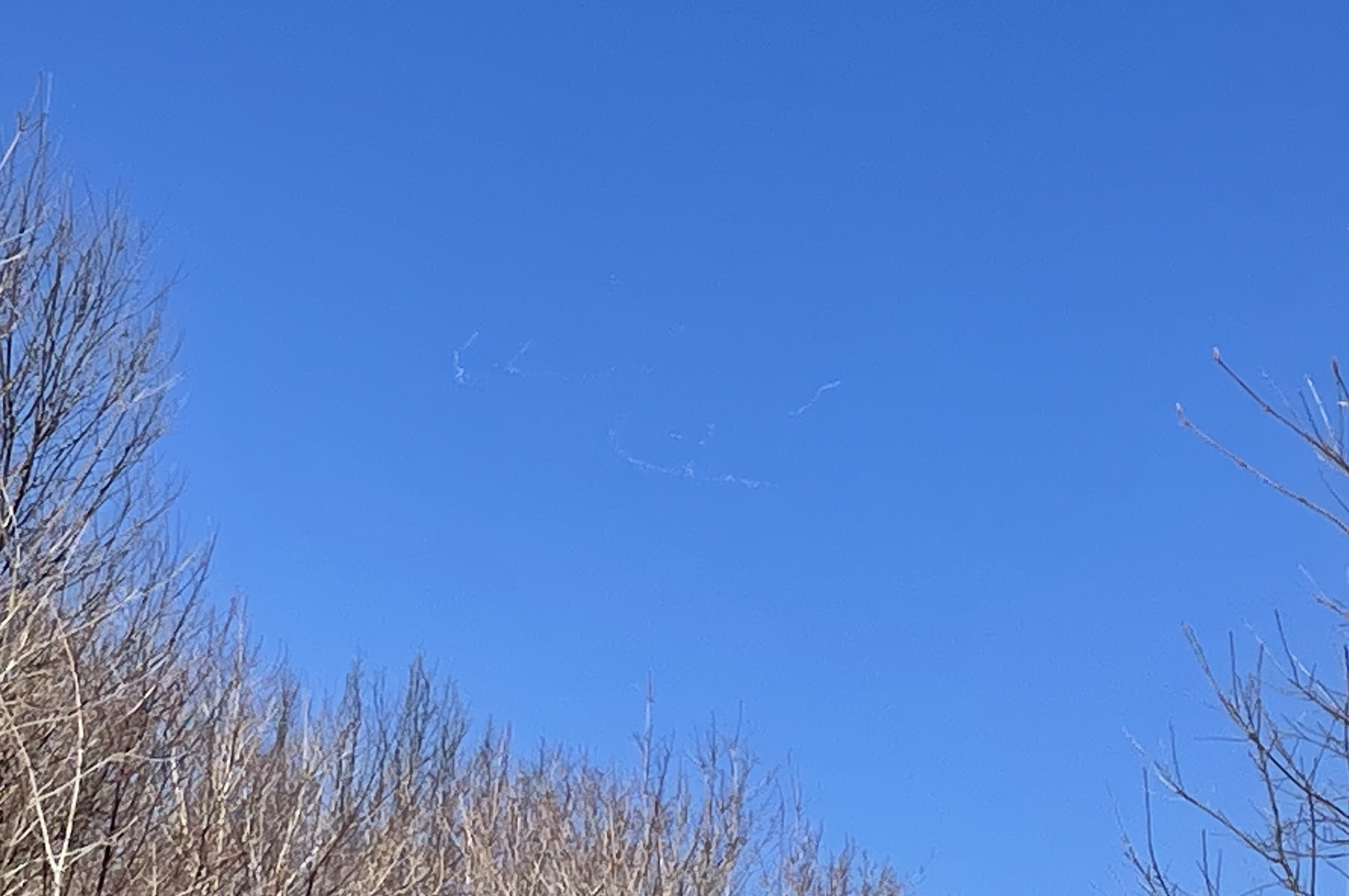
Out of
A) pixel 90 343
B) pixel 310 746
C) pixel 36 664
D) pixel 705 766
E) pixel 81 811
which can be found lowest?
pixel 81 811

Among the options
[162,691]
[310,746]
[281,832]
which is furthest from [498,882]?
[162,691]

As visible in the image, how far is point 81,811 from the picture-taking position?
778cm

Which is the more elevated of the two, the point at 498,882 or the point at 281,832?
the point at 498,882

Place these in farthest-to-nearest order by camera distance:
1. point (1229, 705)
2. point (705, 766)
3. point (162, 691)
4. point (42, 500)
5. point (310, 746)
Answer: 1. point (705, 766)
2. point (310, 746)
3. point (42, 500)
4. point (162, 691)
5. point (1229, 705)

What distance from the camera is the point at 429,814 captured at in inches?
627

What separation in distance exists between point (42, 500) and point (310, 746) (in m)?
3.07

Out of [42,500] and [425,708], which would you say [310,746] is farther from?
[425,708]

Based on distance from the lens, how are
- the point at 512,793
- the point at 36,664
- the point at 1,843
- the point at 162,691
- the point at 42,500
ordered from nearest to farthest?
the point at 1,843 → the point at 36,664 → the point at 162,691 → the point at 42,500 → the point at 512,793

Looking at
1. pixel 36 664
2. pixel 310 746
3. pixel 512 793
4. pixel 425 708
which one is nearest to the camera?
pixel 36 664

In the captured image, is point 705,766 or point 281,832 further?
point 705,766

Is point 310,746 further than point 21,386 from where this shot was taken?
Yes

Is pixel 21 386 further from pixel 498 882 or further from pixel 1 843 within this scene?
pixel 498 882

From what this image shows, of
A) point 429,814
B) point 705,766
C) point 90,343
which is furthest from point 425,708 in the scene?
point 90,343

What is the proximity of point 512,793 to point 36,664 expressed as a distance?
833cm
